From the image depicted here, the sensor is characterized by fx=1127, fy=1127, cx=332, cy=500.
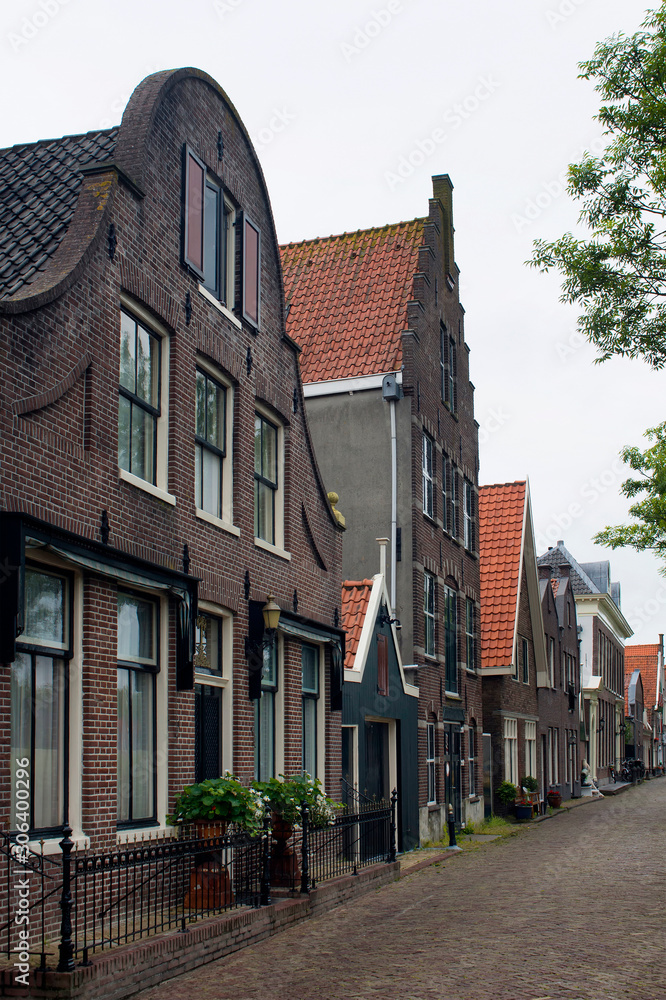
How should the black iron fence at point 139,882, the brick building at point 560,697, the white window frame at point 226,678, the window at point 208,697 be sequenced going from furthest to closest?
1. the brick building at point 560,697
2. the white window frame at point 226,678
3. the window at point 208,697
4. the black iron fence at point 139,882

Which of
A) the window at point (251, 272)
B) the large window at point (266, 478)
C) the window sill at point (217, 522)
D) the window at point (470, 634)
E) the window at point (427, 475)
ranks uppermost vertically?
the window at point (251, 272)

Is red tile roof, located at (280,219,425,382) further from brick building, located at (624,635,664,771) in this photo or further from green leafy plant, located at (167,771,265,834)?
brick building, located at (624,635,664,771)

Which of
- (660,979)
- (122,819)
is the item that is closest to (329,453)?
(122,819)

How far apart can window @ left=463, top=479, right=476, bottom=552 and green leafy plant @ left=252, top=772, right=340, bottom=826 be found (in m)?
14.1

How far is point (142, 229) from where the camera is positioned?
12461 millimetres

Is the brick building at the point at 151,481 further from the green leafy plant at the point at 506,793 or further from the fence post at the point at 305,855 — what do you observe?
the green leafy plant at the point at 506,793

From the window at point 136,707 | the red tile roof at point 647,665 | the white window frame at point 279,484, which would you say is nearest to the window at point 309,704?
the white window frame at point 279,484

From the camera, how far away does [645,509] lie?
878 inches

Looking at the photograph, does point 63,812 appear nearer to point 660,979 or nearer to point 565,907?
point 660,979

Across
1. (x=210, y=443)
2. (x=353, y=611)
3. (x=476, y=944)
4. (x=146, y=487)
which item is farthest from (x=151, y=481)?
(x=353, y=611)

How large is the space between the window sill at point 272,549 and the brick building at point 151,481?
34mm

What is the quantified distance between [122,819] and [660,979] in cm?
528

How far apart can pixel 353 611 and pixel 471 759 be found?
9.40m

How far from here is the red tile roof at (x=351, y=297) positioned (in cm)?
2397
